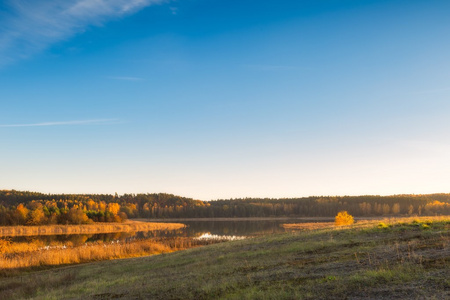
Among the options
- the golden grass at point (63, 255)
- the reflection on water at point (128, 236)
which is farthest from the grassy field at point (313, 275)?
the reflection on water at point (128, 236)

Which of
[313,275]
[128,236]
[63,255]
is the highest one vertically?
[313,275]

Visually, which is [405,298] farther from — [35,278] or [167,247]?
[167,247]

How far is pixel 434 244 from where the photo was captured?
15805mm

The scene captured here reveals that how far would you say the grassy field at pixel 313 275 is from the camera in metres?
10.7

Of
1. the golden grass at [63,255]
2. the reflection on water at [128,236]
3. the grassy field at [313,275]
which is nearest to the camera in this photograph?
the grassy field at [313,275]

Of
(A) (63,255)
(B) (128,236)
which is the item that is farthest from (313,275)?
(B) (128,236)

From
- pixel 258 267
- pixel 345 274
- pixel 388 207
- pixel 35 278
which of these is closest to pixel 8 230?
pixel 35 278

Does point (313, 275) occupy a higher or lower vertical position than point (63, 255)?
higher

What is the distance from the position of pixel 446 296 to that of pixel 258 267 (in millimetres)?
9223

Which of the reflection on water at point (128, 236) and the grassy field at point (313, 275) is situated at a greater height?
the grassy field at point (313, 275)

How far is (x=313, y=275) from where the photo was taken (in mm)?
13211

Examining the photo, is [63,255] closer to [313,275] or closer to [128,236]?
[313,275]

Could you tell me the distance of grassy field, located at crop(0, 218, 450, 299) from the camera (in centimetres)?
1067

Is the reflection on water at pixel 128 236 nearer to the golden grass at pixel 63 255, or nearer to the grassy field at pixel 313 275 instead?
the golden grass at pixel 63 255
